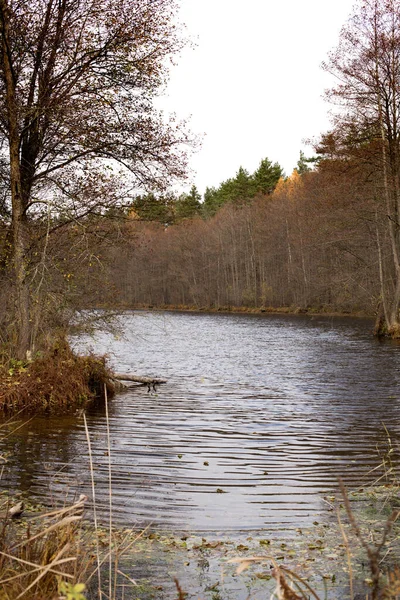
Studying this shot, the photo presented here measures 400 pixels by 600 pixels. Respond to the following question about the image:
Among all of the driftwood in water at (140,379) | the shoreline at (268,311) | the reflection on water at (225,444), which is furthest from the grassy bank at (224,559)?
the shoreline at (268,311)

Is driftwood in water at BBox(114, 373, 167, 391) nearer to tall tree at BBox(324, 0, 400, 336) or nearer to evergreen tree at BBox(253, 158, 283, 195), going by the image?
tall tree at BBox(324, 0, 400, 336)

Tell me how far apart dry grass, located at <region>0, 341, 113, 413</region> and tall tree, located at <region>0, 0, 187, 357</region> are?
2.64ft

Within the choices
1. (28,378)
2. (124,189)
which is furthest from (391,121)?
(28,378)

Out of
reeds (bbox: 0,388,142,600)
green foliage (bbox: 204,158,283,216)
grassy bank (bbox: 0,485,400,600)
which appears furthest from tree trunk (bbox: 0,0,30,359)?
green foliage (bbox: 204,158,283,216)

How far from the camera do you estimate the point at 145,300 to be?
72.9 meters

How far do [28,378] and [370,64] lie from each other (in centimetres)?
2095

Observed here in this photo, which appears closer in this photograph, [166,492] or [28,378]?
[166,492]

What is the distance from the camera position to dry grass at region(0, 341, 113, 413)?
36.9 ft

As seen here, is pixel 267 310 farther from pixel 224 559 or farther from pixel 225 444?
pixel 224 559

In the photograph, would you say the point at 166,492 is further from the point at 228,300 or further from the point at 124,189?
the point at 228,300

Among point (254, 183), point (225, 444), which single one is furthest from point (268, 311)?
point (225, 444)

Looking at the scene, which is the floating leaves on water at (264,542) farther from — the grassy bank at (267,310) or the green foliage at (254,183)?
the green foliage at (254,183)

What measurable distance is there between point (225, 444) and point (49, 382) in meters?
4.16

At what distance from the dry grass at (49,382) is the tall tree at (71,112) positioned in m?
0.81
